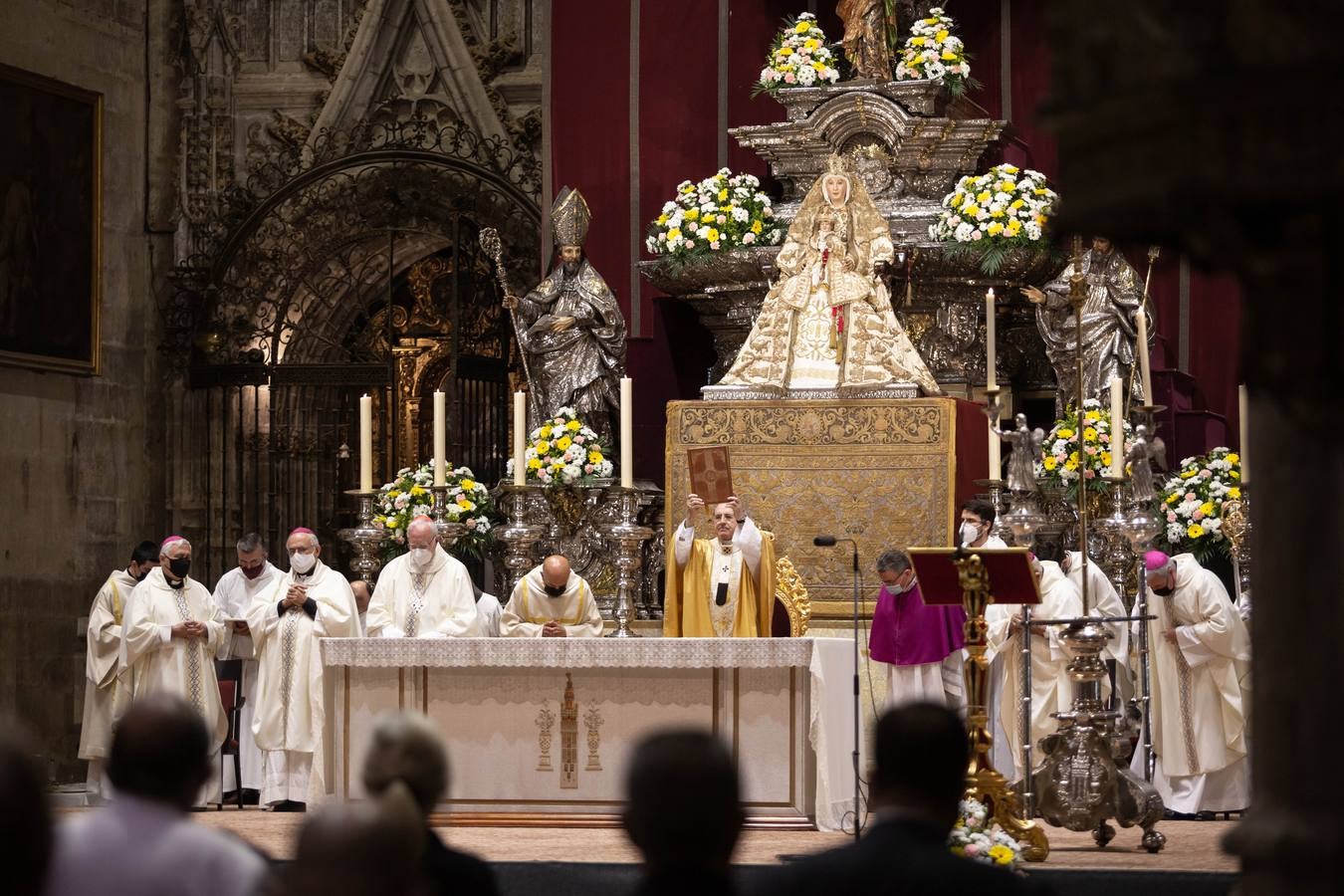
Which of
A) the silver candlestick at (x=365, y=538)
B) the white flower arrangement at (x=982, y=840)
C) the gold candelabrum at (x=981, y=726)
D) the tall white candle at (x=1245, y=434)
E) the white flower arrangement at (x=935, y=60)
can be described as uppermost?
the white flower arrangement at (x=935, y=60)

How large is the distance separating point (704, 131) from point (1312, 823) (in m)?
13.2

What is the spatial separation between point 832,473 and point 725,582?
1528mm

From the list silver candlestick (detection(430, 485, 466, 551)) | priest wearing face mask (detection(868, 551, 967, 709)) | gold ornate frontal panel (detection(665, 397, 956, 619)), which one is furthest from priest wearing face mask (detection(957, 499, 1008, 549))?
silver candlestick (detection(430, 485, 466, 551))

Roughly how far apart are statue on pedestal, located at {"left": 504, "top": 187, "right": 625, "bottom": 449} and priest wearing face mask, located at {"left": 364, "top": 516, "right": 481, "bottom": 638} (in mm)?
2201

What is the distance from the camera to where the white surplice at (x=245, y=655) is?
13844mm

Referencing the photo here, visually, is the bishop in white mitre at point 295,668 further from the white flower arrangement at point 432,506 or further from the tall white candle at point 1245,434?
the tall white candle at point 1245,434

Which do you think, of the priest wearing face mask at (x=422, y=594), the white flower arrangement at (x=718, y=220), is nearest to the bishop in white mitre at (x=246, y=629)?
the priest wearing face mask at (x=422, y=594)

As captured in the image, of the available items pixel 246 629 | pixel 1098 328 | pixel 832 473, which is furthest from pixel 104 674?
pixel 1098 328

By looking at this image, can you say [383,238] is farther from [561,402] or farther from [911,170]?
[911,170]

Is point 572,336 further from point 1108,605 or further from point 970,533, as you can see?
point 1108,605

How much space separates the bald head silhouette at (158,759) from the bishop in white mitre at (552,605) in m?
7.98

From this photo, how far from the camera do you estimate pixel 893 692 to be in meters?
12.3

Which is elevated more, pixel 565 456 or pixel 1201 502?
pixel 565 456

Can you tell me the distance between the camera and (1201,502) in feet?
43.2
